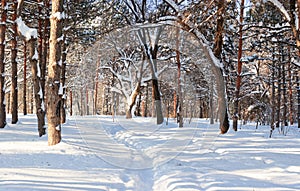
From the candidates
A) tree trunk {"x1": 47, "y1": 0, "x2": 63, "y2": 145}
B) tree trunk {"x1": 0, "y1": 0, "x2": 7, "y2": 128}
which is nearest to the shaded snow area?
tree trunk {"x1": 47, "y1": 0, "x2": 63, "y2": 145}

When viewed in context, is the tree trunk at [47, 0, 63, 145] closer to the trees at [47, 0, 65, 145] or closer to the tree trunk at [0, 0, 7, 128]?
the trees at [47, 0, 65, 145]

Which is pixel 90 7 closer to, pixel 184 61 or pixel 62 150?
pixel 184 61

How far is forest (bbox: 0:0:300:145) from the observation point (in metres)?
9.97

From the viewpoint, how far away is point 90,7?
17734 mm

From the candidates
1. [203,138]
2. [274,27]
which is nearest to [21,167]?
[203,138]

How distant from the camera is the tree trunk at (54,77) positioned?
31.5 ft

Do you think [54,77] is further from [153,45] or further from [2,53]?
[153,45]

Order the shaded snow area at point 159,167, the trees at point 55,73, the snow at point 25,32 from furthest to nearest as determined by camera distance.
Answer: the snow at point 25,32
the trees at point 55,73
the shaded snow area at point 159,167

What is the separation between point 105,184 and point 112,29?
15974 mm

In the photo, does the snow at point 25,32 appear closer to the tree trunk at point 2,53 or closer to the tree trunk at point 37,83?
the tree trunk at point 37,83

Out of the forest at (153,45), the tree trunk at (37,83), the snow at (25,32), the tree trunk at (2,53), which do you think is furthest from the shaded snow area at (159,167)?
the tree trunk at (2,53)

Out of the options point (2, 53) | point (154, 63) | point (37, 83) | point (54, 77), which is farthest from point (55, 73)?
point (154, 63)

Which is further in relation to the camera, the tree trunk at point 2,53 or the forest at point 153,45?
the tree trunk at point 2,53

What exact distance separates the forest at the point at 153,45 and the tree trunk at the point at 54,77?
31 mm
